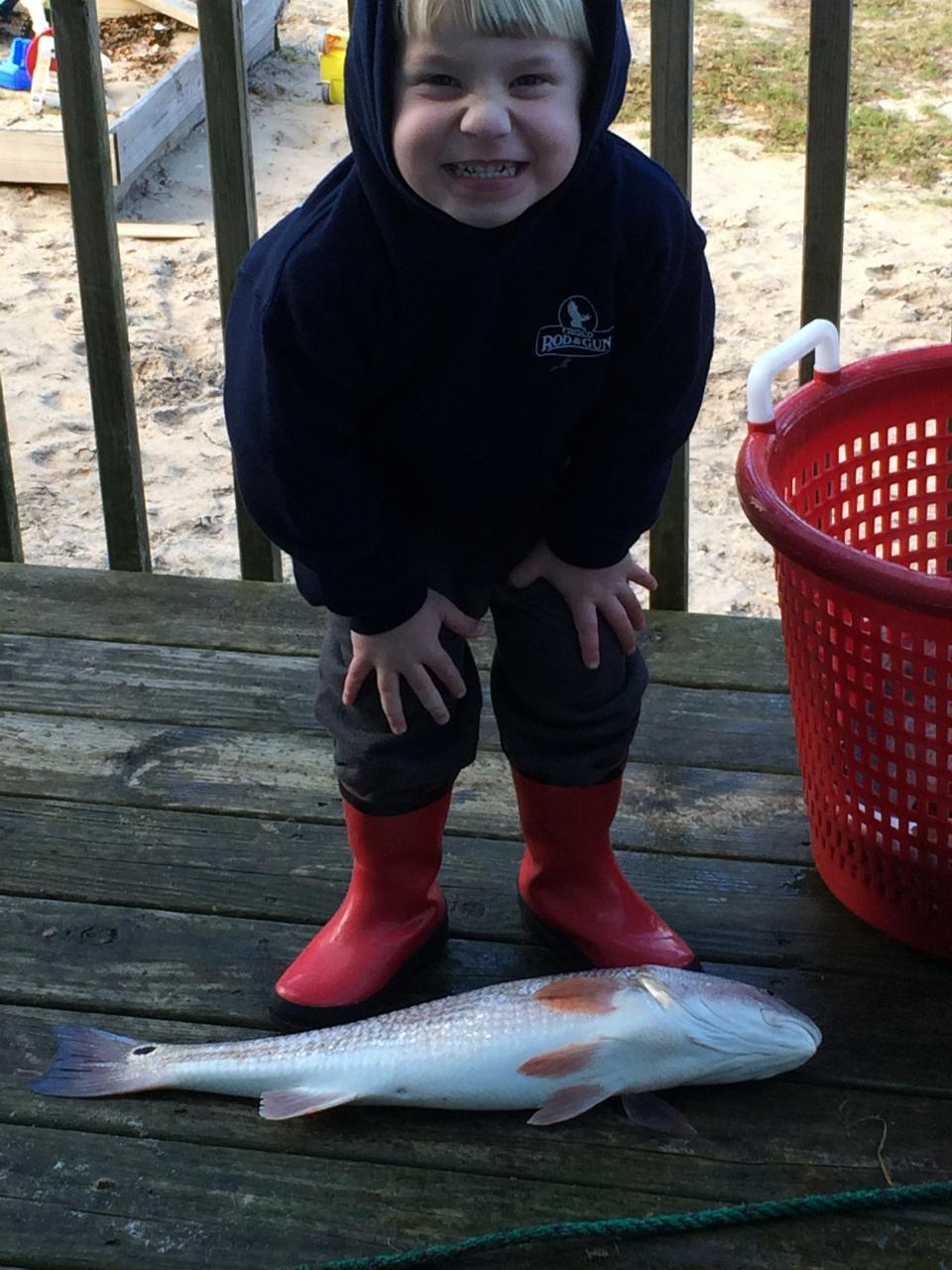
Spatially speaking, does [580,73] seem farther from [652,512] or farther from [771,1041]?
[771,1041]

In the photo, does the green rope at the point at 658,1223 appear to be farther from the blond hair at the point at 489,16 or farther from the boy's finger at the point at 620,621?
the blond hair at the point at 489,16

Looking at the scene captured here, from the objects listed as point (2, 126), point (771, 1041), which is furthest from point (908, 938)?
point (2, 126)

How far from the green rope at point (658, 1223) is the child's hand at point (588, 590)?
58cm

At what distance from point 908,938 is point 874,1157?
1.14 ft

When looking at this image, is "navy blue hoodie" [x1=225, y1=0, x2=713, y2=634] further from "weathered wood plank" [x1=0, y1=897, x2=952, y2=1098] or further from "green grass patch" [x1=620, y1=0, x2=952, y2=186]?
"green grass patch" [x1=620, y1=0, x2=952, y2=186]

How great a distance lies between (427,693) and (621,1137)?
0.50 meters

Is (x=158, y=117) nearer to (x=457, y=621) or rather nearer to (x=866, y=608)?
(x=457, y=621)

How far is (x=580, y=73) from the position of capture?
1543mm

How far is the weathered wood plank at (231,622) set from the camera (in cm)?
259

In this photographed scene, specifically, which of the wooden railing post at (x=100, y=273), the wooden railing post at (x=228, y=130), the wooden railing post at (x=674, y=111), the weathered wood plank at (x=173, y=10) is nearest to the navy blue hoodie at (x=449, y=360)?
the wooden railing post at (x=674, y=111)

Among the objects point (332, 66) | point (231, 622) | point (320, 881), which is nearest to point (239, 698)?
point (231, 622)

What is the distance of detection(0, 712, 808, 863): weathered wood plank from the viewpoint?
2219 millimetres

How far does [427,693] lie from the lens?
1.79m

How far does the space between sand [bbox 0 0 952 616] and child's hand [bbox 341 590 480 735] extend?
7.03 ft
